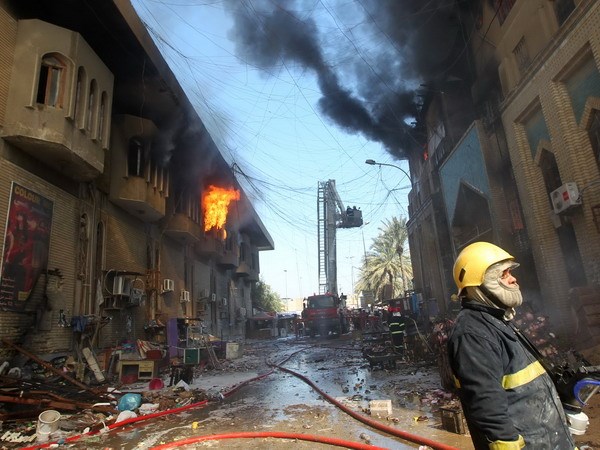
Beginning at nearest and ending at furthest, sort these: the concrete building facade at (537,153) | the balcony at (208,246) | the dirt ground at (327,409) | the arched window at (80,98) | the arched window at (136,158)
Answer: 1. the dirt ground at (327,409)
2. the concrete building facade at (537,153)
3. the arched window at (80,98)
4. the arched window at (136,158)
5. the balcony at (208,246)

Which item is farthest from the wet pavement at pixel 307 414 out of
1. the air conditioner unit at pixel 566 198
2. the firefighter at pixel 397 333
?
the air conditioner unit at pixel 566 198

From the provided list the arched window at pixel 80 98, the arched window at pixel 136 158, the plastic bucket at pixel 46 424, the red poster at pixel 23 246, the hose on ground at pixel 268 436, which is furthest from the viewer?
the arched window at pixel 136 158

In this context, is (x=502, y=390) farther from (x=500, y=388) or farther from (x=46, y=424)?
(x=46, y=424)

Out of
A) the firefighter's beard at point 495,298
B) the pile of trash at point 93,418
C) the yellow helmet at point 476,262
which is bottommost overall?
the pile of trash at point 93,418

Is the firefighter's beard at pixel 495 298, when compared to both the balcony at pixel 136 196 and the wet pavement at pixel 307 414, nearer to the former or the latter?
the wet pavement at pixel 307 414

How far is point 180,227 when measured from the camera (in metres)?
18.3

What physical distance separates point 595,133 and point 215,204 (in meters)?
18.4

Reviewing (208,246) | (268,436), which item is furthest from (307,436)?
(208,246)

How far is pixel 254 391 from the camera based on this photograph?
8.93m

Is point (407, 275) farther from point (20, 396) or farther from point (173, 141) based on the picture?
point (20, 396)

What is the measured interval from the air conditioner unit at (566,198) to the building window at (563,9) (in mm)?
3940

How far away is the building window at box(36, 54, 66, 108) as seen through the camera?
383 inches

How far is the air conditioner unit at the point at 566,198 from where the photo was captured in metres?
8.59

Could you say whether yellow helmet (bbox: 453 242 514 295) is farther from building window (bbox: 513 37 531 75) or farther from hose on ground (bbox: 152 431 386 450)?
building window (bbox: 513 37 531 75)
